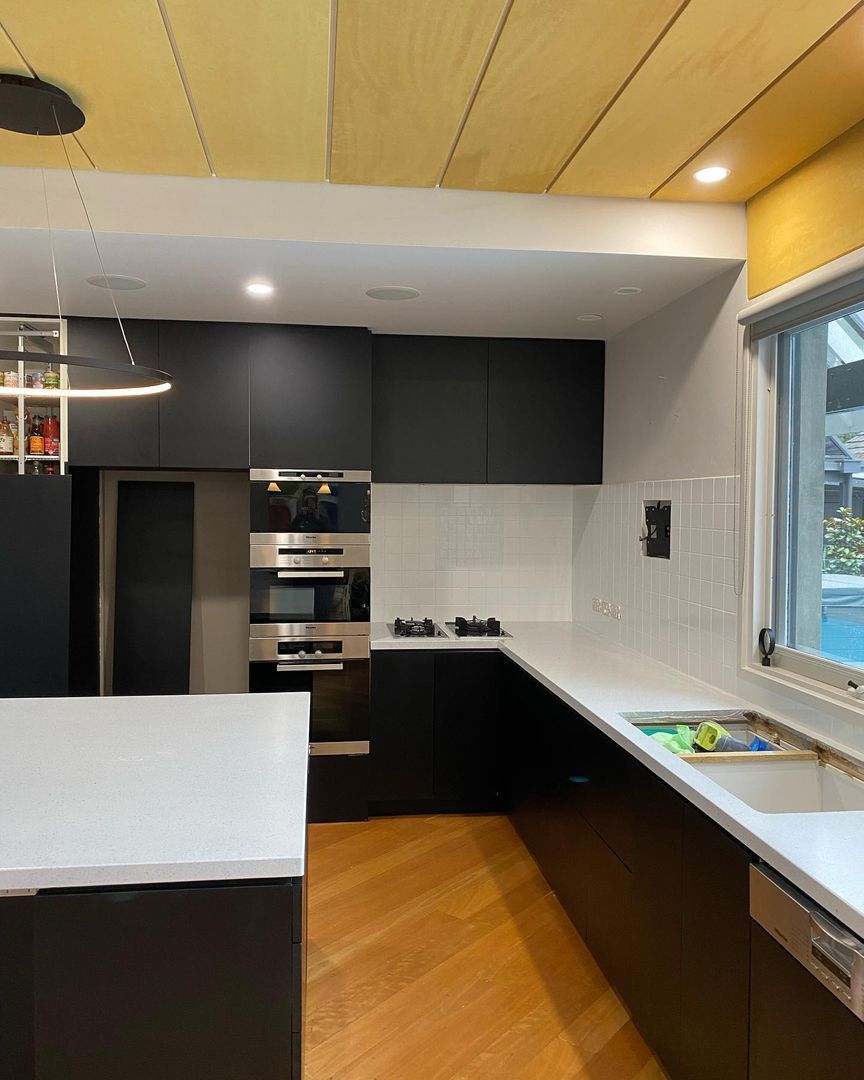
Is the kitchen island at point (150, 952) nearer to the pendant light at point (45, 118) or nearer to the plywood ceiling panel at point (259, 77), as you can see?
→ the pendant light at point (45, 118)

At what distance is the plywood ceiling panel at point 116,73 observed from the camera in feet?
5.69

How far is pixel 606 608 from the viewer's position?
13.3ft

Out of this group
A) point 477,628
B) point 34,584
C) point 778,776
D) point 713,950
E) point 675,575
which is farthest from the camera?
point 477,628

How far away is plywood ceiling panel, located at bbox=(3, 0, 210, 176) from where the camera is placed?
5.69 ft

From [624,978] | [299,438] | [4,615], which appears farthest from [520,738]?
[4,615]

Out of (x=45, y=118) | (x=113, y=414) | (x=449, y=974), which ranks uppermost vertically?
(x=45, y=118)

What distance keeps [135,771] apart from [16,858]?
1.47 feet

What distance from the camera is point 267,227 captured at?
2592mm

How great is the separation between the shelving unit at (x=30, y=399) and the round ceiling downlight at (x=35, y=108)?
5.01 ft

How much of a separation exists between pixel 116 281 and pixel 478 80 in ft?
5.63

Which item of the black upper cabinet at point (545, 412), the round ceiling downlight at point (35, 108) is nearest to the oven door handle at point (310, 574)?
the black upper cabinet at point (545, 412)

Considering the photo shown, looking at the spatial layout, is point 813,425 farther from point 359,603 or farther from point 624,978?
point 359,603

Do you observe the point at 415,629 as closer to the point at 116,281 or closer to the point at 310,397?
the point at 310,397

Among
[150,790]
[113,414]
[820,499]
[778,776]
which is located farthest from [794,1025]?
[113,414]
